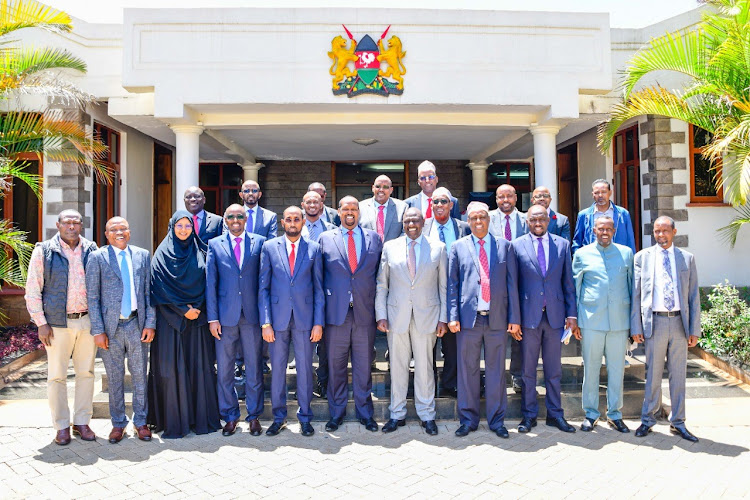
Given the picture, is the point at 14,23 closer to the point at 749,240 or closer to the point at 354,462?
the point at 354,462

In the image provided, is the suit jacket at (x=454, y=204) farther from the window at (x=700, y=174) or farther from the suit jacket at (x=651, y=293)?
the window at (x=700, y=174)

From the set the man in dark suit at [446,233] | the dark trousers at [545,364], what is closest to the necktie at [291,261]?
the man in dark suit at [446,233]

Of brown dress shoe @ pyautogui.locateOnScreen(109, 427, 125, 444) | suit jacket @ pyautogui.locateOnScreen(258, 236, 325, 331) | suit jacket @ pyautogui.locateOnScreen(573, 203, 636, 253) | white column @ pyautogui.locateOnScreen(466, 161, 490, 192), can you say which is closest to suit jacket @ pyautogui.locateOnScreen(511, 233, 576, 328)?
suit jacket @ pyautogui.locateOnScreen(573, 203, 636, 253)

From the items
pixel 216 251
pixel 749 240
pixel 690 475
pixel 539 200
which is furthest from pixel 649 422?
pixel 749 240

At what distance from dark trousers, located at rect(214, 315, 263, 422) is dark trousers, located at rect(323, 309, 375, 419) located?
652 millimetres

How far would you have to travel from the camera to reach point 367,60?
7715 mm

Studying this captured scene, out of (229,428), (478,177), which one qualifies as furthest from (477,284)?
(478,177)

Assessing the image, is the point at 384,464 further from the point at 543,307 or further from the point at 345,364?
the point at 543,307

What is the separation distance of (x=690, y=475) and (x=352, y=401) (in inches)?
112

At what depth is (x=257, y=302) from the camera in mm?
5031

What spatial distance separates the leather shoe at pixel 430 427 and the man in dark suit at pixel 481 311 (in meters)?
0.20

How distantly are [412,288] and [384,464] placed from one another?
1488mm

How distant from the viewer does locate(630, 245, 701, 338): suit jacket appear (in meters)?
4.88

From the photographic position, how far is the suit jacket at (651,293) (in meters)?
4.88
